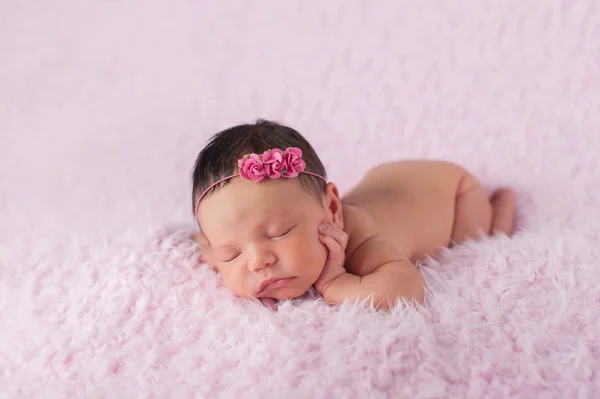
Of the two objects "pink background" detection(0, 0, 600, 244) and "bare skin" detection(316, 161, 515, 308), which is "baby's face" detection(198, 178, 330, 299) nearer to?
"bare skin" detection(316, 161, 515, 308)

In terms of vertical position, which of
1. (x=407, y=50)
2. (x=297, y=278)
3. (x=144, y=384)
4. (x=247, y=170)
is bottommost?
(x=144, y=384)

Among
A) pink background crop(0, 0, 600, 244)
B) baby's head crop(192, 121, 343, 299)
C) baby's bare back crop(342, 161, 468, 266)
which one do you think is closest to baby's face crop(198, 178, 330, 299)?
baby's head crop(192, 121, 343, 299)

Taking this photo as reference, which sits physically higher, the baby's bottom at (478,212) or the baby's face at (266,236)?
the baby's face at (266,236)

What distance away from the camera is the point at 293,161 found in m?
1.35

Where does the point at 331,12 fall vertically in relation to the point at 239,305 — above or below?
above

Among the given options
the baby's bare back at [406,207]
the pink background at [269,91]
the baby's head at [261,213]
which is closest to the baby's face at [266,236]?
the baby's head at [261,213]

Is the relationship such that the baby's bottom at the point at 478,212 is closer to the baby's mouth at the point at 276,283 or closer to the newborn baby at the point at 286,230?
the newborn baby at the point at 286,230

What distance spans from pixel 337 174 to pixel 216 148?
0.72 metres

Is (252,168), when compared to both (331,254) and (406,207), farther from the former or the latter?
(406,207)

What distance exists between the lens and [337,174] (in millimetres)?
2092

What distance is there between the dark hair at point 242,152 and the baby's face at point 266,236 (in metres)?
0.03

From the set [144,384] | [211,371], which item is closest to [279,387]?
[211,371]

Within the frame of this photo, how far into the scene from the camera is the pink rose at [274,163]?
1.33 metres

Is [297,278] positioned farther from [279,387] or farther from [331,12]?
[331,12]
